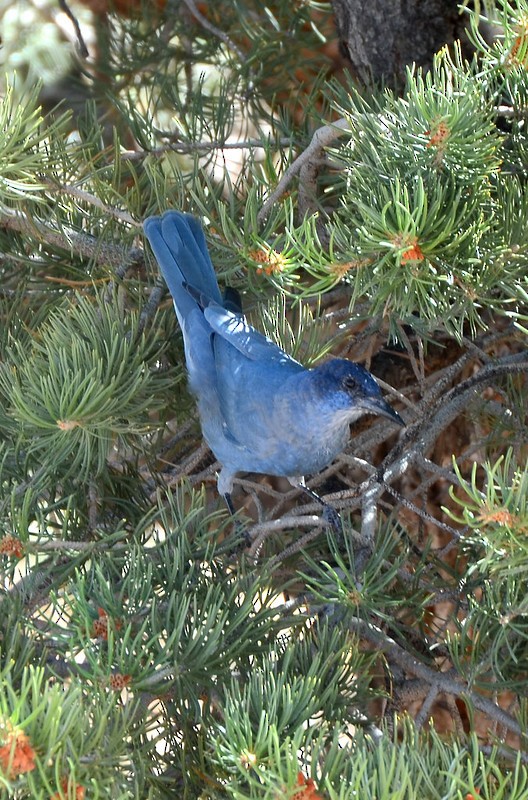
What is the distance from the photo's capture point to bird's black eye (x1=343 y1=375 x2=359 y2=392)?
54.7 inches

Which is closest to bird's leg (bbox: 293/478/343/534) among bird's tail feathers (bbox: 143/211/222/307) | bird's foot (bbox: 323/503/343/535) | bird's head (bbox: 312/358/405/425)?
bird's foot (bbox: 323/503/343/535)

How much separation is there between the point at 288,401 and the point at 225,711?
0.73 metres

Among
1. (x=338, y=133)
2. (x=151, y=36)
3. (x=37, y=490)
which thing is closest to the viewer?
(x=37, y=490)

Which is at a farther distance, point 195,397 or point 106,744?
point 195,397

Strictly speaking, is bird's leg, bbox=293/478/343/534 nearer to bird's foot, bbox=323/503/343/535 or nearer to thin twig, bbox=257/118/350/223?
bird's foot, bbox=323/503/343/535

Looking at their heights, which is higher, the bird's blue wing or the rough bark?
→ the rough bark

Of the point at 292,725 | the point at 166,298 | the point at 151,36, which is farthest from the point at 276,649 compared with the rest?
the point at 151,36

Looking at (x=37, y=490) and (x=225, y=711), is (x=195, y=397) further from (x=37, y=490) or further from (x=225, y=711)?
(x=225, y=711)

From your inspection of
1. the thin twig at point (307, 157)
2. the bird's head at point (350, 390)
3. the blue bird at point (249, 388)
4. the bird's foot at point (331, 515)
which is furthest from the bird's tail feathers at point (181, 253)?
the bird's foot at point (331, 515)

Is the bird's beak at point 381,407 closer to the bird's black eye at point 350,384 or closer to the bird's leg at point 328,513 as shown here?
the bird's black eye at point 350,384

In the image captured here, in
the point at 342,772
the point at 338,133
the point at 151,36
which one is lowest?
the point at 342,772

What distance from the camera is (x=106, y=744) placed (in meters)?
0.83

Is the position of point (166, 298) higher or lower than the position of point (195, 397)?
higher

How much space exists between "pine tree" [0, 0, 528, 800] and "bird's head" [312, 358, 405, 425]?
62 millimetres
